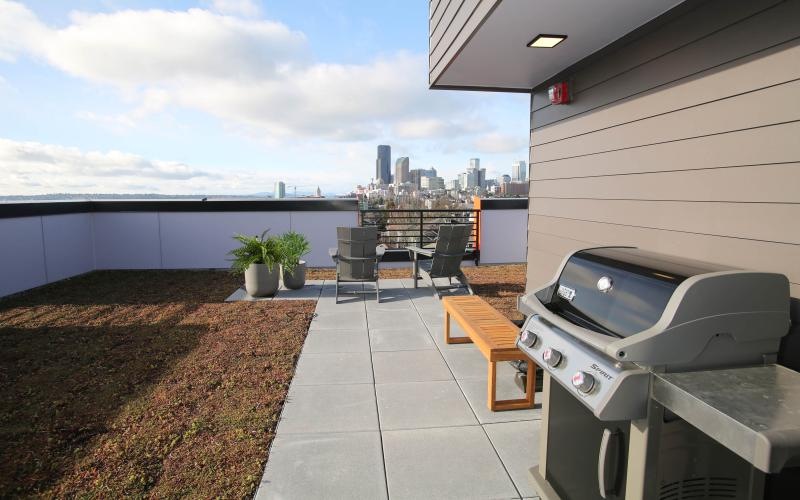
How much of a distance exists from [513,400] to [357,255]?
11.3 feet

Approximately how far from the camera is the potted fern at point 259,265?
6.21 meters

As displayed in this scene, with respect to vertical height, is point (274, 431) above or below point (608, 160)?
below

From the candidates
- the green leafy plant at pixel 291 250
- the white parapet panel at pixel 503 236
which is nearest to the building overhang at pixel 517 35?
the green leafy plant at pixel 291 250

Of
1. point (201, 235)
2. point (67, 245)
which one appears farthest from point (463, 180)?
point (67, 245)

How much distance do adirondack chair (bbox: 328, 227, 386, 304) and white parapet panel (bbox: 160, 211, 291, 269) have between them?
3.32 meters

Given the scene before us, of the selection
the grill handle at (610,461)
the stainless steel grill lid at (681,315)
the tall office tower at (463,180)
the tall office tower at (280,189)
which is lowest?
the grill handle at (610,461)

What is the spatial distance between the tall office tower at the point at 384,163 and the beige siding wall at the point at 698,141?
72.1ft

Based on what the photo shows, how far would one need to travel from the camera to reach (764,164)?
2.02m

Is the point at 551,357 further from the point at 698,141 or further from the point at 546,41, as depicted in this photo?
the point at 546,41

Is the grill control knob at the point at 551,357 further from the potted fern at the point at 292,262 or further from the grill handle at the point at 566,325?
the potted fern at the point at 292,262

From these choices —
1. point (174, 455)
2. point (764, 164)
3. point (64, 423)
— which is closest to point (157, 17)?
point (64, 423)

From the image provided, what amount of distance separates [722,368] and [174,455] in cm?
264

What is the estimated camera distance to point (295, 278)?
671 centimetres

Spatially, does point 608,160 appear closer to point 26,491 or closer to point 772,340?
point 772,340
